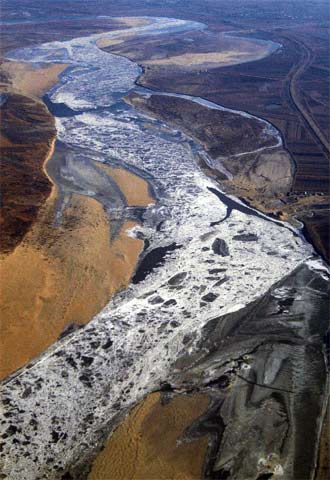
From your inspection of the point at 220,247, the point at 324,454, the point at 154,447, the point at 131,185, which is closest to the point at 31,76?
the point at 131,185

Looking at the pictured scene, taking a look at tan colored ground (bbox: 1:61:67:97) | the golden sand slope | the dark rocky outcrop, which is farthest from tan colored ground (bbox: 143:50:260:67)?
the dark rocky outcrop

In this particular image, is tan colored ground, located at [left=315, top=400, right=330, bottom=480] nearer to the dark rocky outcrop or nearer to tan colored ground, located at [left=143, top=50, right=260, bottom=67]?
the dark rocky outcrop

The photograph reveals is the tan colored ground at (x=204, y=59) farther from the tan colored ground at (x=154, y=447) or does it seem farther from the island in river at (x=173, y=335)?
the tan colored ground at (x=154, y=447)

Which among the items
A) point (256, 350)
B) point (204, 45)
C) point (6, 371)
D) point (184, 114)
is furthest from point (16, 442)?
point (204, 45)

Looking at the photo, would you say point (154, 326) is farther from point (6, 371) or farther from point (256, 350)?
point (6, 371)

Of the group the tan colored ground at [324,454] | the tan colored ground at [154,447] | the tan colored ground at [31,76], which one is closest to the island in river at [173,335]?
the tan colored ground at [154,447]

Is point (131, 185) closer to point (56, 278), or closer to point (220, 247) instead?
point (220, 247)
